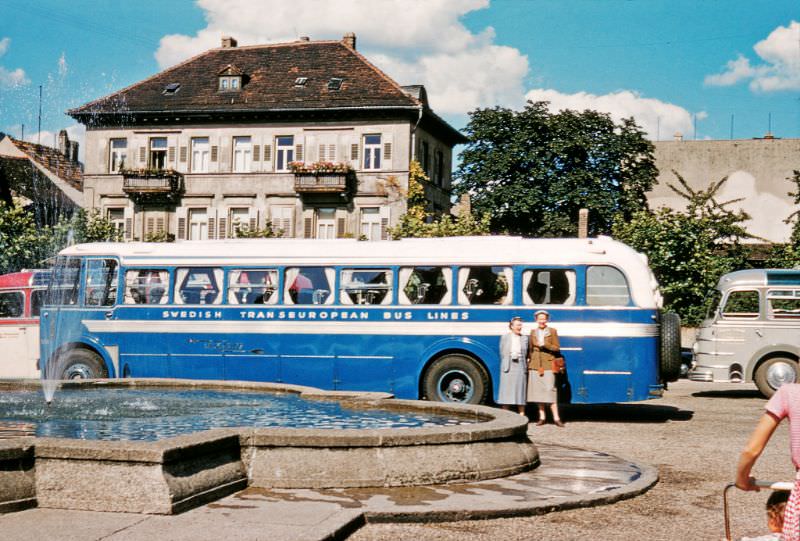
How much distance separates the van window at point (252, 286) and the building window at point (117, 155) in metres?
33.0

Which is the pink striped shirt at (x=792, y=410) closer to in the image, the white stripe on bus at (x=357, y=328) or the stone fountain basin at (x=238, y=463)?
the stone fountain basin at (x=238, y=463)

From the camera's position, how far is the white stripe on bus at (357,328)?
53.6ft

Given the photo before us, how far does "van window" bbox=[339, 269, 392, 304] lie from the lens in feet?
56.6

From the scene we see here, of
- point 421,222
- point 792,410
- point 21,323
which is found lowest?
point 792,410

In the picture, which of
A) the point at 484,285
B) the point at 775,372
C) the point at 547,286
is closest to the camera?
the point at 547,286

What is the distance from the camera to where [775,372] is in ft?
70.4

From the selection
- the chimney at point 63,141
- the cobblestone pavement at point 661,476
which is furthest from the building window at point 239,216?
the cobblestone pavement at point 661,476

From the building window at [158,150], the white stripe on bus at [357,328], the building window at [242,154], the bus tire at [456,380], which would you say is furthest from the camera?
the building window at [158,150]

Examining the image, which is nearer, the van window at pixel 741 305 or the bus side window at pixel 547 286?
the bus side window at pixel 547 286

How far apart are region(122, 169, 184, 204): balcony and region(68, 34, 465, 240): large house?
0.18 feet

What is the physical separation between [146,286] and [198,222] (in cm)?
3030

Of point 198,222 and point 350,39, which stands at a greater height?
point 350,39

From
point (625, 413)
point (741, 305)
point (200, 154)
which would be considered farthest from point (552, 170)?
point (625, 413)

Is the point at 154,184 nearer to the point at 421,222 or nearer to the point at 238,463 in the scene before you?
the point at 421,222
